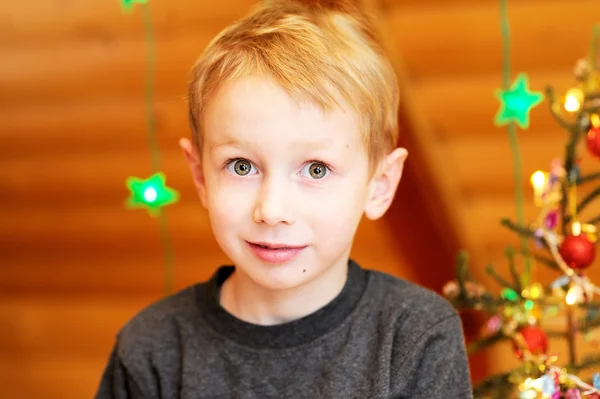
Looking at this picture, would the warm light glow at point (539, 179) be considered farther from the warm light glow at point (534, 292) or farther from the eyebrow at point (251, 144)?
the eyebrow at point (251, 144)

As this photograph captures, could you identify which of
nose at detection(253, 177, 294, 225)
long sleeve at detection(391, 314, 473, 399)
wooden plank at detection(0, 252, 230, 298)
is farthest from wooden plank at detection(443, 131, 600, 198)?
nose at detection(253, 177, 294, 225)

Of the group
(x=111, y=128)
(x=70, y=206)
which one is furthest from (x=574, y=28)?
(x=70, y=206)

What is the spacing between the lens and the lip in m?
1.10

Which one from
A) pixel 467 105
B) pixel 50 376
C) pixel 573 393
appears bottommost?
pixel 573 393

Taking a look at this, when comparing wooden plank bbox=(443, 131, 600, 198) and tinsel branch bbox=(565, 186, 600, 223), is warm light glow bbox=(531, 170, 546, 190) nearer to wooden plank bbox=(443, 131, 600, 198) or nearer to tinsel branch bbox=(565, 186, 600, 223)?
tinsel branch bbox=(565, 186, 600, 223)

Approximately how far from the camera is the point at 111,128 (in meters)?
2.32

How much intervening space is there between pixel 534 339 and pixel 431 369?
0.34m

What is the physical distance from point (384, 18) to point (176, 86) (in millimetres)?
680

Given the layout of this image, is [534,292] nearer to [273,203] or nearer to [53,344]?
[273,203]

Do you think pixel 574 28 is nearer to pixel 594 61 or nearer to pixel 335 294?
pixel 594 61

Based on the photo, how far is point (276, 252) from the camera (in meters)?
1.10

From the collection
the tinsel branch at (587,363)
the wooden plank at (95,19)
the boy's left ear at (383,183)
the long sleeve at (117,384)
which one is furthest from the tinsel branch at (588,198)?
the wooden plank at (95,19)

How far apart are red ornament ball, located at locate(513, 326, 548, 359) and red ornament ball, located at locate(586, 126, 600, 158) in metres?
0.33

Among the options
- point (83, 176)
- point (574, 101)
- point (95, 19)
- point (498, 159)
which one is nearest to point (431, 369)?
point (574, 101)
